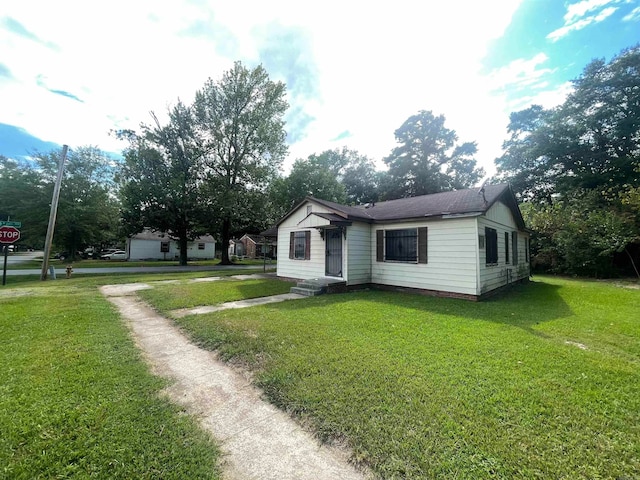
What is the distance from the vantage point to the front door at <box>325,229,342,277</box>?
1013 centimetres

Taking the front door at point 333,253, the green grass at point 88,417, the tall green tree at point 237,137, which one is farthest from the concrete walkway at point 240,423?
the tall green tree at point 237,137

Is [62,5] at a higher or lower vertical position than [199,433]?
higher

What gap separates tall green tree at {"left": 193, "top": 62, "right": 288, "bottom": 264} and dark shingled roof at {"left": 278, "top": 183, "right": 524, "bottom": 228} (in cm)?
1403

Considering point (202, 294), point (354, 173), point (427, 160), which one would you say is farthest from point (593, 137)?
point (202, 294)

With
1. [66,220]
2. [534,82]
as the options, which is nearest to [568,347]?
[534,82]

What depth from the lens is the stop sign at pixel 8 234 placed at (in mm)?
10227

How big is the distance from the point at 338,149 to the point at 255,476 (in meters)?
37.7

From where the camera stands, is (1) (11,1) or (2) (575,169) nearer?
(1) (11,1)

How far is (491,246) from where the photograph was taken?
9.20 meters

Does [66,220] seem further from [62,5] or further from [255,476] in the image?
[255,476]

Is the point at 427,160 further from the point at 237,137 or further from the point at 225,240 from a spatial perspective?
the point at 225,240

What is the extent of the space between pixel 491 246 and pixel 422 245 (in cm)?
254

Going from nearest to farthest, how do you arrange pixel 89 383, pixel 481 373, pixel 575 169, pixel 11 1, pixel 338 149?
pixel 89 383 → pixel 481 373 → pixel 11 1 → pixel 575 169 → pixel 338 149

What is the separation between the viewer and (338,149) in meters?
36.7
